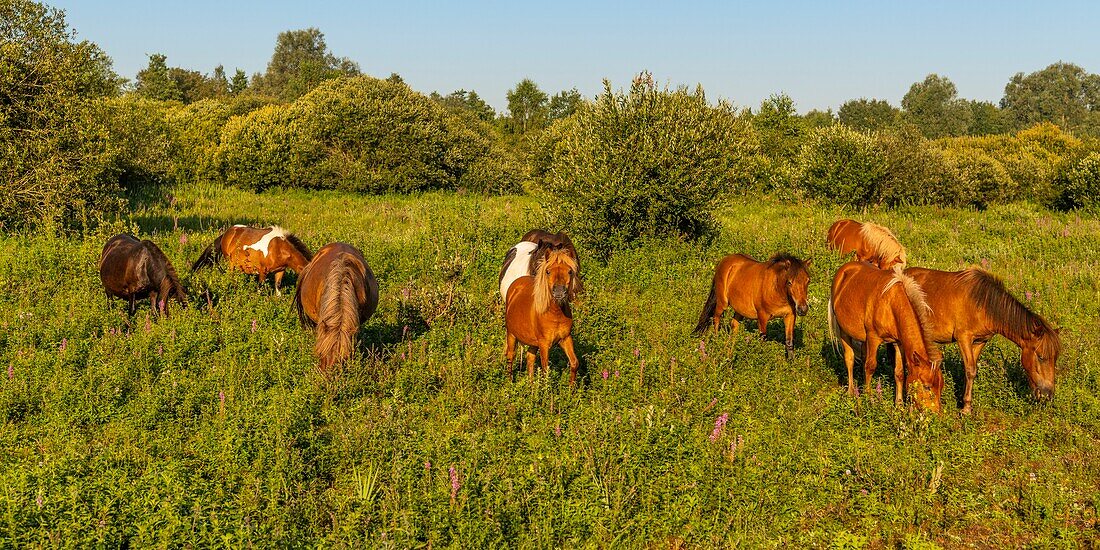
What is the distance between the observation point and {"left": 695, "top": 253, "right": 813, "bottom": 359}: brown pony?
927 centimetres

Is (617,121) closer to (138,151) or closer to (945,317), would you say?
(945,317)

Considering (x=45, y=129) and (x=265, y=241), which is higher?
(x=45, y=129)

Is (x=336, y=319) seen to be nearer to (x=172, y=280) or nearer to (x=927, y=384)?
(x=172, y=280)

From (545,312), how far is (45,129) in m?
13.6

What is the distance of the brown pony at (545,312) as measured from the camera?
7078mm

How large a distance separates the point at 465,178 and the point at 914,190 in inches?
779

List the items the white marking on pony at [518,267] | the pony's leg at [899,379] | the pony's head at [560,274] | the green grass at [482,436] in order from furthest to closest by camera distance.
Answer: the white marking on pony at [518,267], the pony's leg at [899,379], the pony's head at [560,274], the green grass at [482,436]

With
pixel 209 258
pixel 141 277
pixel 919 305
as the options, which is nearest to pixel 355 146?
pixel 209 258

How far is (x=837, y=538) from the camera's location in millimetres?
5062

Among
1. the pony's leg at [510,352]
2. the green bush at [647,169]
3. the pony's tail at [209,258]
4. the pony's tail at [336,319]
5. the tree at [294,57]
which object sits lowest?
the pony's leg at [510,352]

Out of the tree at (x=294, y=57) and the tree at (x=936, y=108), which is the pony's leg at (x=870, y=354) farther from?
the tree at (x=294, y=57)

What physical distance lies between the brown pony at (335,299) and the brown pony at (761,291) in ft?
18.0

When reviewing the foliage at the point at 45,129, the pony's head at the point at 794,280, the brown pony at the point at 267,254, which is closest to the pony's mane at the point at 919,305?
the pony's head at the point at 794,280

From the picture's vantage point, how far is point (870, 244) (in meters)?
12.5
